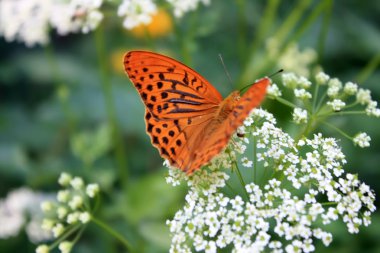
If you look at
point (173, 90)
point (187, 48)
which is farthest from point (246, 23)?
point (173, 90)

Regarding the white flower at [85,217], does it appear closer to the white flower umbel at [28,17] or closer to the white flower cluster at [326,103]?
the white flower cluster at [326,103]

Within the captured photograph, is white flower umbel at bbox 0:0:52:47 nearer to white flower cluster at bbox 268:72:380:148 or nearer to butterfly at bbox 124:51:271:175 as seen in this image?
butterfly at bbox 124:51:271:175

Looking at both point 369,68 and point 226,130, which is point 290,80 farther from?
point 369,68

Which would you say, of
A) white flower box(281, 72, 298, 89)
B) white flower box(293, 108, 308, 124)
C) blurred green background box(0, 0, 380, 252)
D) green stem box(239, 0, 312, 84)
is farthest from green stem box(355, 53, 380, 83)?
white flower box(293, 108, 308, 124)

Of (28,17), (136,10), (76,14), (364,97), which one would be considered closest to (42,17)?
(28,17)

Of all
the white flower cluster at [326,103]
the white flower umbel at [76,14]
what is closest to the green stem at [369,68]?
the white flower cluster at [326,103]

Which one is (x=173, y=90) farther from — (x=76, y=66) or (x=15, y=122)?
(x=76, y=66)
